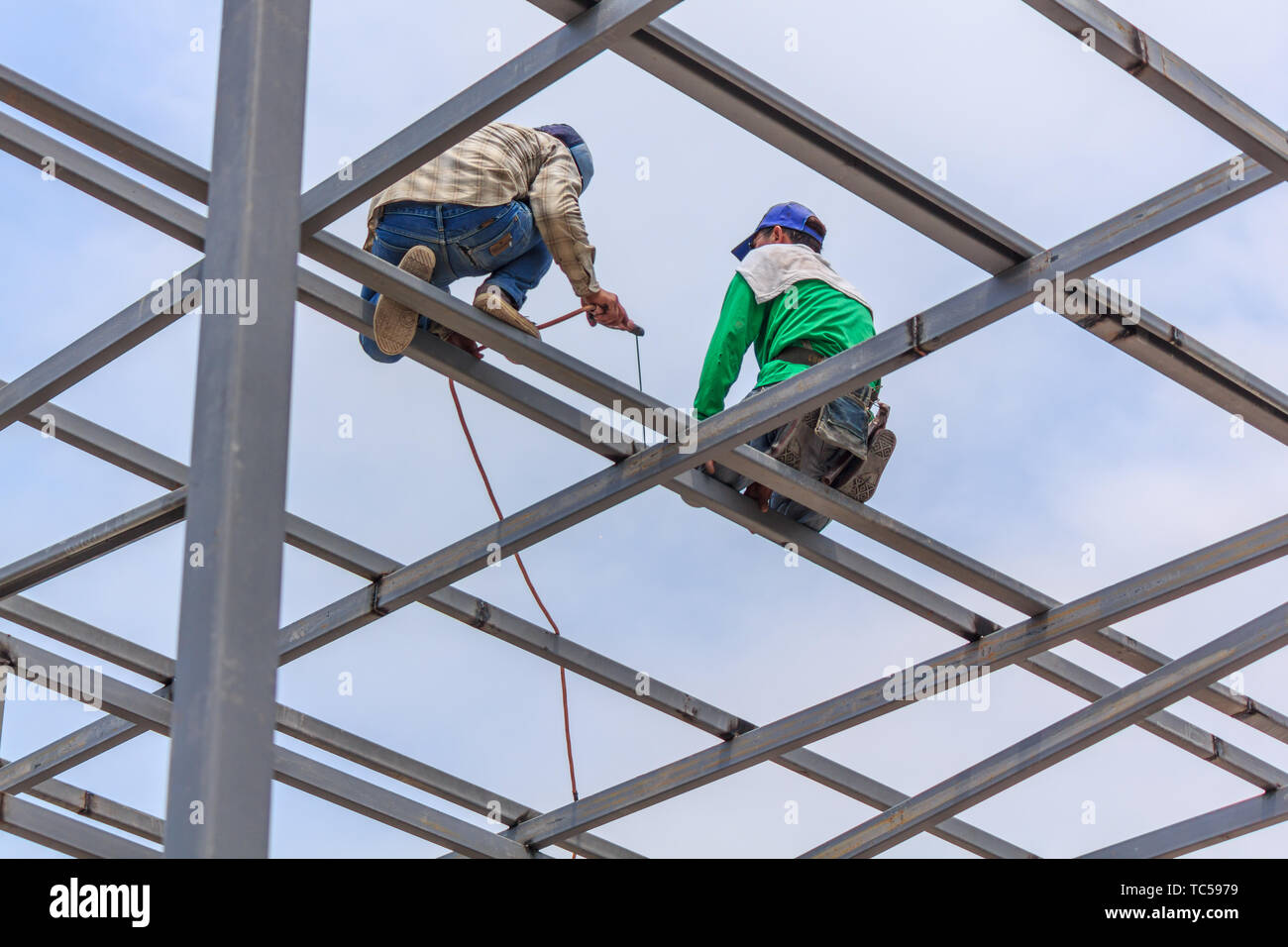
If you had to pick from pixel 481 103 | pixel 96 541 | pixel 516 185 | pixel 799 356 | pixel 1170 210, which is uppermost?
pixel 516 185

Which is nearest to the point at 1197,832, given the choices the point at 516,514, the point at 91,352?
the point at 516,514

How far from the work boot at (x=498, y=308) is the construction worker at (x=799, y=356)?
115cm

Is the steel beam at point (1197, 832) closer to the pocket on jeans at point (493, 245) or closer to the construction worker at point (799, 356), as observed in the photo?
the construction worker at point (799, 356)

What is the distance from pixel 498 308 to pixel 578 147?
1.32 metres

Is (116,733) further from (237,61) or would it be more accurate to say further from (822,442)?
(237,61)

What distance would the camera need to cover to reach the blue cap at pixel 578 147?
316 inches

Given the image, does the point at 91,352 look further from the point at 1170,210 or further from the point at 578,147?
the point at 1170,210

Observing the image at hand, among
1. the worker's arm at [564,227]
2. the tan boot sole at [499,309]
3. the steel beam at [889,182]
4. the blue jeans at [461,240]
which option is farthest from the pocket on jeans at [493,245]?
the steel beam at [889,182]

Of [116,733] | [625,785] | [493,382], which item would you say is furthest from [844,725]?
[116,733]

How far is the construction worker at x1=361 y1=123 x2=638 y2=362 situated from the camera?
24.2 feet

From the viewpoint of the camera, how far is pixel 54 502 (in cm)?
902

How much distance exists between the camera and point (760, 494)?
8148 mm

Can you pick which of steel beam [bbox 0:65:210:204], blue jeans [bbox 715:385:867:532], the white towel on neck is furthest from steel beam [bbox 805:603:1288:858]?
steel beam [bbox 0:65:210:204]

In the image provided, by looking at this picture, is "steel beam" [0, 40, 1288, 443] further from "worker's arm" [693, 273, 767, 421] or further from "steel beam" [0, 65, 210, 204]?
"worker's arm" [693, 273, 767, 421]
